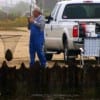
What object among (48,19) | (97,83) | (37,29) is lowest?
(97,83)

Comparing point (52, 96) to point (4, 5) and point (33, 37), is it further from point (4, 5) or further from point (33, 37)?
point (4, 5)

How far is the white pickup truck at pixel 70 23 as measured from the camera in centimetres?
1845

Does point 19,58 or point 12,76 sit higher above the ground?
point 12,76

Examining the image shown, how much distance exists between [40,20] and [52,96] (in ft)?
17.0

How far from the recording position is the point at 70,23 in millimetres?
18641

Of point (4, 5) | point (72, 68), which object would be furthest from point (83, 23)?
point (4, 5)

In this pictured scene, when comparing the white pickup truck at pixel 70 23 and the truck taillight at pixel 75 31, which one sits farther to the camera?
the white pickup truck at pixel 70 23

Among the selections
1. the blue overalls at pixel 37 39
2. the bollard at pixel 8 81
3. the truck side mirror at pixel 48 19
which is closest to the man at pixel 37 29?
the blue overalls at pixel 37 39

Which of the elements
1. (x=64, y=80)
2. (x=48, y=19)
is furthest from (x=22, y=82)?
(x=48, y=19)

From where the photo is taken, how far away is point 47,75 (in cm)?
1215

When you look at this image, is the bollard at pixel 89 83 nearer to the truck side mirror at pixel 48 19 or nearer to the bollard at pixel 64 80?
the bollard at pixel 64 80

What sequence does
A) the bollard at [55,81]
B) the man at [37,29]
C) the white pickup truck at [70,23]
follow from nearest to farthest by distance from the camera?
the bollard at [55,81]
the man at [37,29]
the white pickup truck at [70,23]

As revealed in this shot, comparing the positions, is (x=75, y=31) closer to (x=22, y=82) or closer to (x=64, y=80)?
(x=64, y=80)

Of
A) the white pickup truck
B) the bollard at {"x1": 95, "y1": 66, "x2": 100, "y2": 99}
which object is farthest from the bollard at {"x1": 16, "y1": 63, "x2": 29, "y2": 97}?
the white pickup truck
